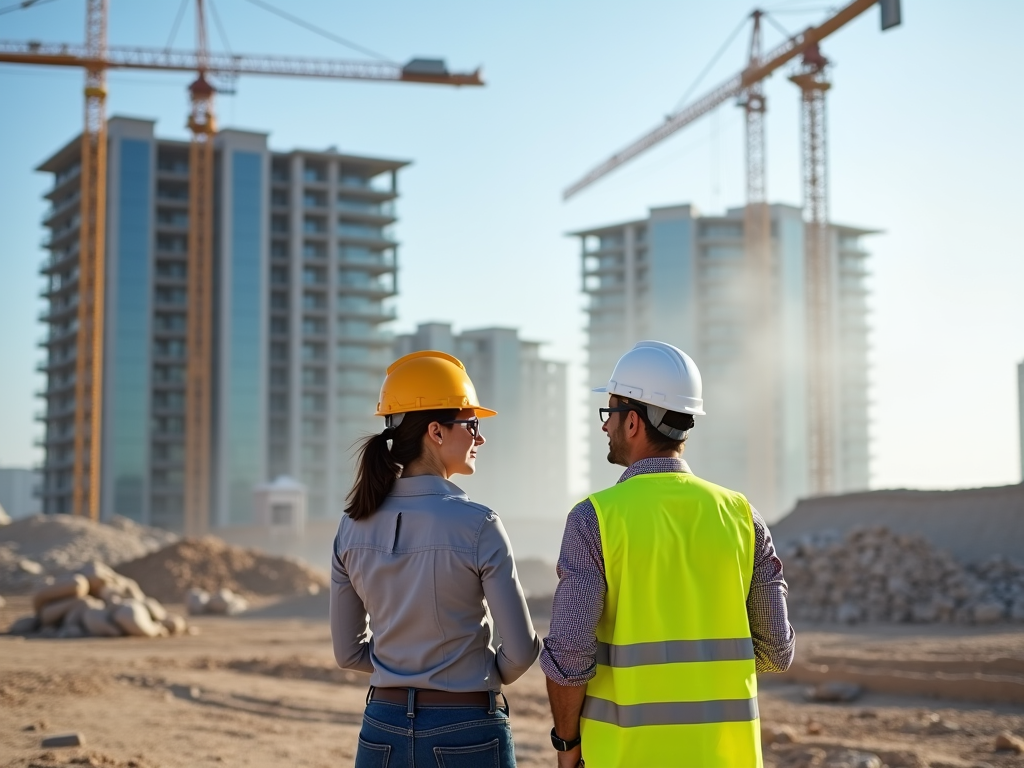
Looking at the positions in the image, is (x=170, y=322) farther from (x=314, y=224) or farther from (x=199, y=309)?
(x=314, y=224)

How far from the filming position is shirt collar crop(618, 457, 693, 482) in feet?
8.84

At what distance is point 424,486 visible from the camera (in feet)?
9.17

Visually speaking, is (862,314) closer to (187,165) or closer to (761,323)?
(761,323)

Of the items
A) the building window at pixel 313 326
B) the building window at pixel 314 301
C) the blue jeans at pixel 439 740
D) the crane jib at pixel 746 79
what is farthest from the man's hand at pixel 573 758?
the building window at pixel 314 301

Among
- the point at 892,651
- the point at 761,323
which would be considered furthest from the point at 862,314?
the point at 892,651

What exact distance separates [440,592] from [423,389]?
52 cm

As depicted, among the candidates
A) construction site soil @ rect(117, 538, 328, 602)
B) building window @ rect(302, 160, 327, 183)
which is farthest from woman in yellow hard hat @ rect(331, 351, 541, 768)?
building window @ rect(302, 160, 327, 183)

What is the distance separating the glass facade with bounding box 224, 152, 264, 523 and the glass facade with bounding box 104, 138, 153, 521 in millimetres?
4614

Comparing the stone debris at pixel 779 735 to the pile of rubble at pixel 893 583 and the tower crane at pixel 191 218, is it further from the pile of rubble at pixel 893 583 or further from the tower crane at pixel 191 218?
the tower crane at pixel 191 218

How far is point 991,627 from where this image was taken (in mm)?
16641

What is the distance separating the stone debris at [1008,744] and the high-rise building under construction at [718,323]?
225 feet

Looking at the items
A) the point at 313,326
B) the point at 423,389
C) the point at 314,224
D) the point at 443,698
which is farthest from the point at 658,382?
the point at 314,224

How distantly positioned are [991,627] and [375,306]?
55817 mm

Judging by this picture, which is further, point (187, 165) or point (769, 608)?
point (187, 165)
